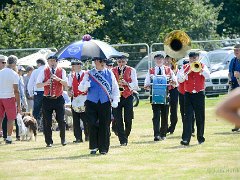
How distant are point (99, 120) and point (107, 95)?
478mm

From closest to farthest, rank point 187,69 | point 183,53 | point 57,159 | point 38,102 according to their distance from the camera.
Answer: point 57,159
point 187,69
point 183,53
point 38,102

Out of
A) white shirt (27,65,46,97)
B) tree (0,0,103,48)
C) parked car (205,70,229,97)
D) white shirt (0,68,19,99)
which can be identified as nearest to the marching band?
white shirt (0,68,19,99)

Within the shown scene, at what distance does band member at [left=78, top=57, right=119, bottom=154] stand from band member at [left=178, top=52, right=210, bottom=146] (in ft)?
6.25

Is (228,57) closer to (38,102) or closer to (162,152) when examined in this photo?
(38,102)

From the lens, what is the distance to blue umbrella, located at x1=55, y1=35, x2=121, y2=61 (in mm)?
16844

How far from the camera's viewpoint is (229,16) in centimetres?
5456

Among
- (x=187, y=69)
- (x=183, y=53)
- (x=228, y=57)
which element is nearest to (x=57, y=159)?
(x=187, y=69)

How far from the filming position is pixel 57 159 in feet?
48.8

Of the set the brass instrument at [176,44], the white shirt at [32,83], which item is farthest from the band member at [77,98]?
the white shirt at [32,83]

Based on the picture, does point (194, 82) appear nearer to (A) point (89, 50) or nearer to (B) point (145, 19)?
(A) point (89, 50)

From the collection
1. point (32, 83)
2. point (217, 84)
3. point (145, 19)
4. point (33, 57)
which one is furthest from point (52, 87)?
point (145, 19)

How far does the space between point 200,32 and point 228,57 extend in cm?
1379

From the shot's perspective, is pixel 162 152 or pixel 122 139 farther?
pixel 122 139

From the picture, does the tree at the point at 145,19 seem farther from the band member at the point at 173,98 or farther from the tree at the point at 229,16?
the band member at the point at 173,98
